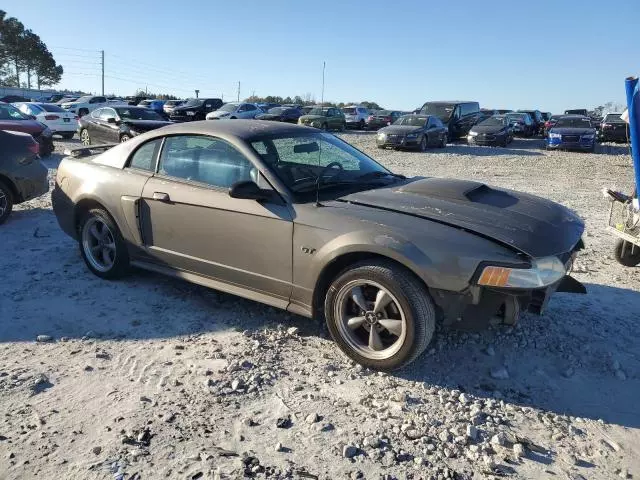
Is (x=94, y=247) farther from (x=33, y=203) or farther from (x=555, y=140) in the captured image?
(x=555, y=140)

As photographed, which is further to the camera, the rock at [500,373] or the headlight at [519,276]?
the rock at [500,373]

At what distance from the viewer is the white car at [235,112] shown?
90.4 feet

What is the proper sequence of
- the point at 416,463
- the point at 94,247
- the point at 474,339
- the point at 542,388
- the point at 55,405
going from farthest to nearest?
the point at 94,247 → the point at 474,339 → the point at 542,388 → the point at 55,405 → the point at 416,463

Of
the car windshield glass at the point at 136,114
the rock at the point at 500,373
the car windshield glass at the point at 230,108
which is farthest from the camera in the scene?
the car windshield glass at the point at 230,108

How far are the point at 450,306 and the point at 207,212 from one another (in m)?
1.98

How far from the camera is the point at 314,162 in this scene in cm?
430

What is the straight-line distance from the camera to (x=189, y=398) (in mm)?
3125

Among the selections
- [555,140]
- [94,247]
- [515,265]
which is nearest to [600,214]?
[515,265]

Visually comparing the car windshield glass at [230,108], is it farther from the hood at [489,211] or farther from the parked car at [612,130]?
the hood at [489,211]

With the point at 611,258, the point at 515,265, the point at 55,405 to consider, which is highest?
the point at 515,265

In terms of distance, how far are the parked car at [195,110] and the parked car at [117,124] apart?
12.7 m

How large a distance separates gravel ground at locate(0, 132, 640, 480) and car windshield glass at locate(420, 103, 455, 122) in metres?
20.7

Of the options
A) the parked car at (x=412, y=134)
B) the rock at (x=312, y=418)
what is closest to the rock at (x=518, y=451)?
the rock at (x=312, y=418)

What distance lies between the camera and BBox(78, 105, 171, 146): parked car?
1533 centimetres
